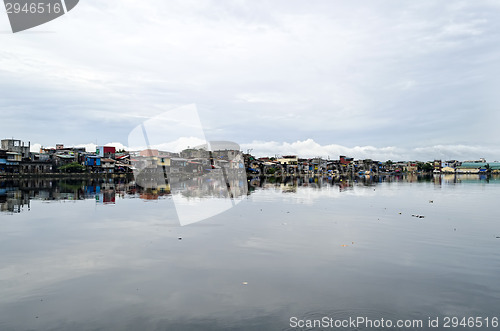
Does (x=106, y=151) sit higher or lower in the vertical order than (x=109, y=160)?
higher

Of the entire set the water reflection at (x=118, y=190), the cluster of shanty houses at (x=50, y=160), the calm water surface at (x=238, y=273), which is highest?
the cluster of shanty houses at (x=50, y=160)

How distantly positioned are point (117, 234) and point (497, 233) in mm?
16892

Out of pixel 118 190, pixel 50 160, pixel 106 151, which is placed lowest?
pixel 118 190

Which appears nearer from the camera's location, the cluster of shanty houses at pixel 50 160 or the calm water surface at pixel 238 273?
the calm water surface at pixel 238 273

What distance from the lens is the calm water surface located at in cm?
716

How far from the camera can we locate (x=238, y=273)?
32.1 ft

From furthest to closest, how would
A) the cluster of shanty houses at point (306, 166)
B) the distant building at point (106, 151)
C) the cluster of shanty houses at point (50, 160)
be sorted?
the cluster of shanty houses at point (306, 166) < the distant building at point (106, 151) < the cluster of shanty houses at point (50, 160)

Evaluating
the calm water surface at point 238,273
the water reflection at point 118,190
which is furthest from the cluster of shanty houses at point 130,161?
the calm water surface at point 238,273

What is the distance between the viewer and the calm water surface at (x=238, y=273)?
282 inches

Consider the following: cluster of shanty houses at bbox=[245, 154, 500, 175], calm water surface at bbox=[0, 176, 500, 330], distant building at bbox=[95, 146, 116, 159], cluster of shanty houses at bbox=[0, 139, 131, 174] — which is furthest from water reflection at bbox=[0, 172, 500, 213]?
cluster of shanty houses at bbox=[245, 154, 500, 175]

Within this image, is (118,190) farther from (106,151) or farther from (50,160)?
(106,151)

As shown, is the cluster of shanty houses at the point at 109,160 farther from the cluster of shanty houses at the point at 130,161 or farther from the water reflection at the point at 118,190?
the water reflection at the point at 118,190

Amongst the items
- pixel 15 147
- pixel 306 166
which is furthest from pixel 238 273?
pixel 306 166

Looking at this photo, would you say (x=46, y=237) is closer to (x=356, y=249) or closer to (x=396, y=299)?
(x=356, y=249)
